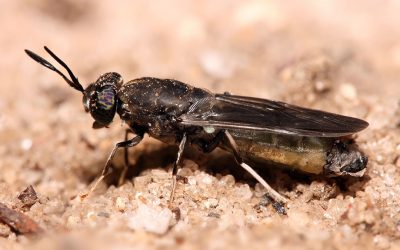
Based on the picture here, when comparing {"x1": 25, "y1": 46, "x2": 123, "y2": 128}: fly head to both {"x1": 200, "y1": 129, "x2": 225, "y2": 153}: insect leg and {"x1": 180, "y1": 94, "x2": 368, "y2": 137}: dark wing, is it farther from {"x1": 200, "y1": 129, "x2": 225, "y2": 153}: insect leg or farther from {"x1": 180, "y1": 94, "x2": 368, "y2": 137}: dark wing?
{"x1": 200, "y1": 129, "x2": 225, "y2": 153}: insect leg

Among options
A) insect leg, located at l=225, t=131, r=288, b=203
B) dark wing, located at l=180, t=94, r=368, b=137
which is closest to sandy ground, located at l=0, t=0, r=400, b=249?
insect leg, located at l=225, t=131, r=288, b=203

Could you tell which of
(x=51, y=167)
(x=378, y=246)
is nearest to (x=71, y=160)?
(x=51, y=167)

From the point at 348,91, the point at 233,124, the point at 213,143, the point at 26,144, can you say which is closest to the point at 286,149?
the point at 233,124

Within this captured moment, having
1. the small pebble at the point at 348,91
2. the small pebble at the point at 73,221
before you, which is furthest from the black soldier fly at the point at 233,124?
the small pebble at the point at 348,91

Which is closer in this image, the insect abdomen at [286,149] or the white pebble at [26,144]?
the insect abdomen at [286,149]

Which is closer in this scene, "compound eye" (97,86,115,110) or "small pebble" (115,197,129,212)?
"small pebble" (115,197,129,212)

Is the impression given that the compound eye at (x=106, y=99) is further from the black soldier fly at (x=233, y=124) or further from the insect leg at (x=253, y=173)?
the insect leg at (x=253, y=173)
